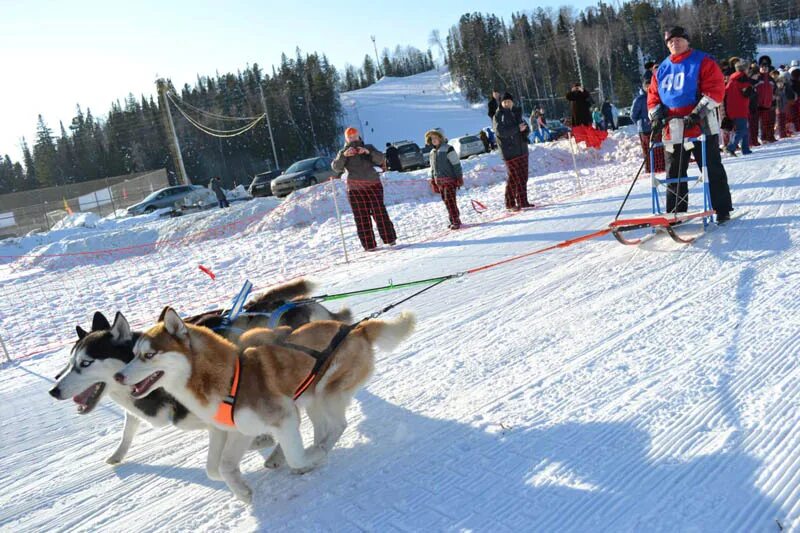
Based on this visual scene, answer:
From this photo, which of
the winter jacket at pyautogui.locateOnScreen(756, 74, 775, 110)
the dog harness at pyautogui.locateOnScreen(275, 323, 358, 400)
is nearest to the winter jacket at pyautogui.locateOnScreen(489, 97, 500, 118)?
the winter jacket at pyautogui.locateOnScreen(756, 74, 775, 110)

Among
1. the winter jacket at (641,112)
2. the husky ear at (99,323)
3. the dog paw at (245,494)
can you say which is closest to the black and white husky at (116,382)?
the husky ear at (99,323)

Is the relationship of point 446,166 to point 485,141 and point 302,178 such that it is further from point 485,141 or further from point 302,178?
point 485,141

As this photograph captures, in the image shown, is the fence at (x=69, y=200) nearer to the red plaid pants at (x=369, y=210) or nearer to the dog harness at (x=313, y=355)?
the red plaid pants at (x=369, y=210)

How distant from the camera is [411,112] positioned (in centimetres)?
8188

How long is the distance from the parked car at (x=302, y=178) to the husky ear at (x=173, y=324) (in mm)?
20738

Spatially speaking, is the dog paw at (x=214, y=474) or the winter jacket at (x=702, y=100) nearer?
the dog paw at (x=214, y=474)

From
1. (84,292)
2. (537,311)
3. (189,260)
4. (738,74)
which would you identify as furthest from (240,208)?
(537,311)

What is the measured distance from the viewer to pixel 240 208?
17.8m

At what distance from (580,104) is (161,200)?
20.2 meters

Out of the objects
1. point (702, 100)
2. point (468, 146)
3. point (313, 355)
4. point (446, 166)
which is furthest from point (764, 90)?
point (468, 146)

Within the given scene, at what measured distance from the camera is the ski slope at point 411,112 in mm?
70500

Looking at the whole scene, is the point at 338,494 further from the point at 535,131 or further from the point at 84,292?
the point at 535,131

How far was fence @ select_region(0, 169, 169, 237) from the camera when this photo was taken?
33312 millimetres

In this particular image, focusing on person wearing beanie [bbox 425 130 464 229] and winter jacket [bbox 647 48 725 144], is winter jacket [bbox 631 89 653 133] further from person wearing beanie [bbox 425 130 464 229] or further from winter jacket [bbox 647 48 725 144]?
winter jacket [bbox 647 48 725 144]
